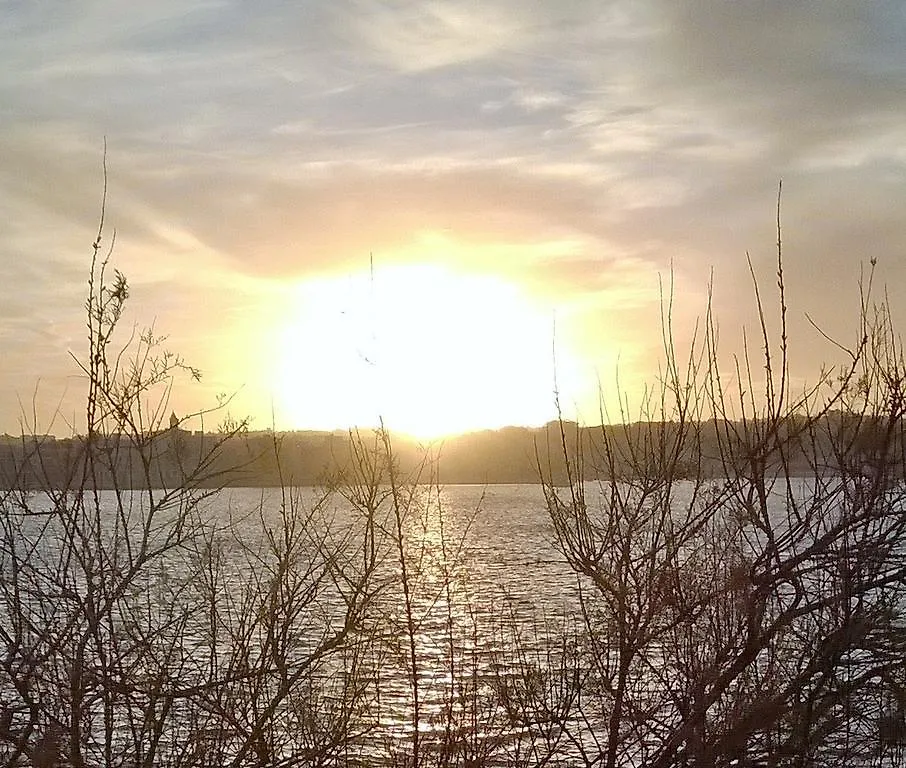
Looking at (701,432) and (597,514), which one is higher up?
(701,432)

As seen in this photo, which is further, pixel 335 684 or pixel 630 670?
pixel 335 684

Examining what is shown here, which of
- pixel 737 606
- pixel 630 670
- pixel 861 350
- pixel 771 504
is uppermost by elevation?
pixel 861 350

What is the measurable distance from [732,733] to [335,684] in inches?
144

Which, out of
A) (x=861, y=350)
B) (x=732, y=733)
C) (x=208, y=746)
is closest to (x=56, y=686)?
(x=208, y=746)

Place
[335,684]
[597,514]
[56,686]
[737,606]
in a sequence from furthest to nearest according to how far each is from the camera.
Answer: [335,684]
[597,514]
[737,606]
[56,686]

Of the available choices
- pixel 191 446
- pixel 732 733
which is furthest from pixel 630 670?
pixel 191 446

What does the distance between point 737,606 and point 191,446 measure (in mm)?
3967

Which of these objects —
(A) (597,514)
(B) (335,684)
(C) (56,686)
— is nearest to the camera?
(C) (56,686)

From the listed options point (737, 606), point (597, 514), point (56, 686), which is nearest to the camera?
point (56, 686)

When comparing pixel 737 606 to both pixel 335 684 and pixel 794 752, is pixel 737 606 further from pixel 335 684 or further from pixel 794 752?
pixel 335 684

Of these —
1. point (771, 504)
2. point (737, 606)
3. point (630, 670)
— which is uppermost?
point (771, 504)

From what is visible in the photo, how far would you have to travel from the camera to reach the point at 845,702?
22.9 ft

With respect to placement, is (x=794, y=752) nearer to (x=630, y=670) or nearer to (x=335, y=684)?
(x=630, y=670)

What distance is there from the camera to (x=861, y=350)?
23.4 feet
